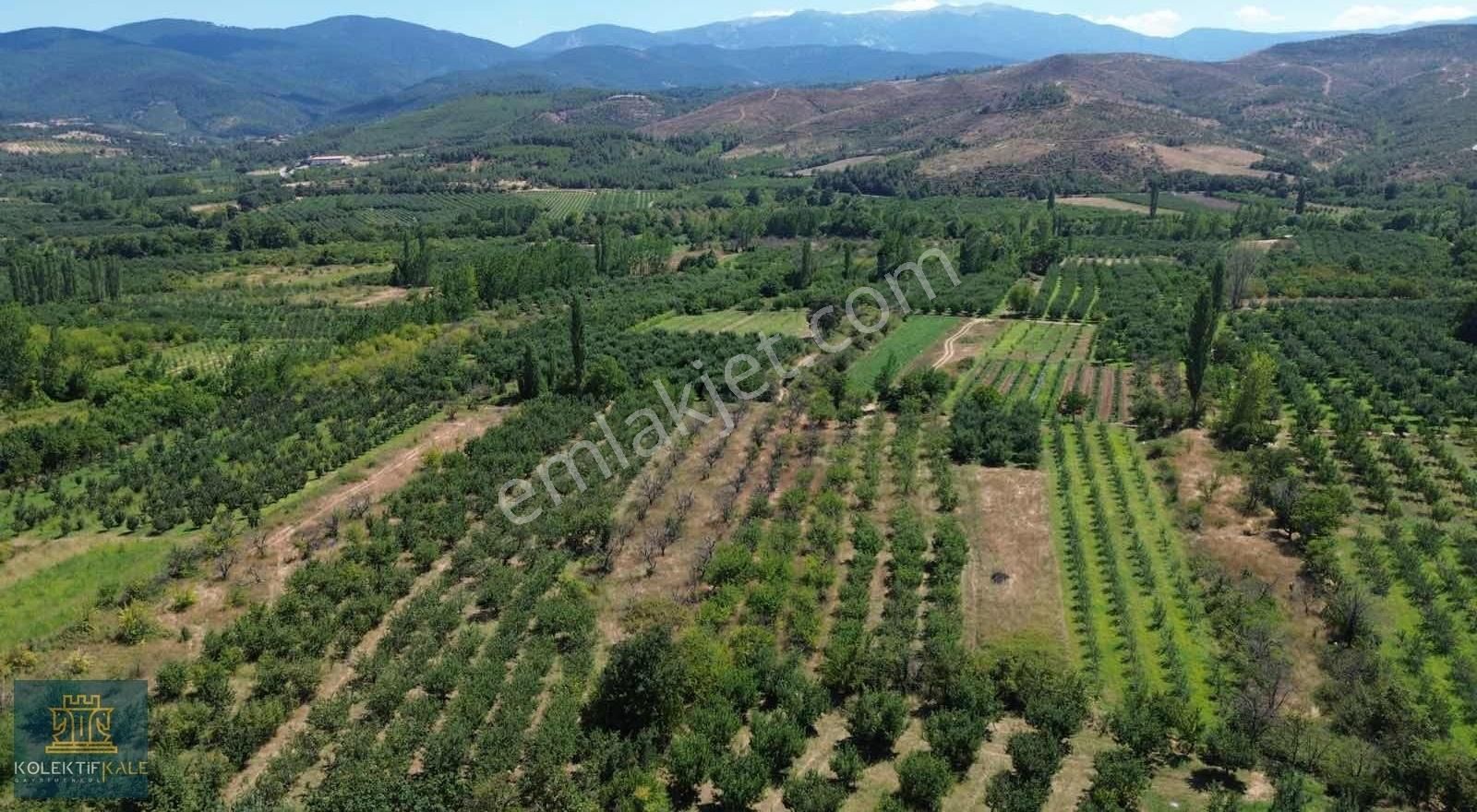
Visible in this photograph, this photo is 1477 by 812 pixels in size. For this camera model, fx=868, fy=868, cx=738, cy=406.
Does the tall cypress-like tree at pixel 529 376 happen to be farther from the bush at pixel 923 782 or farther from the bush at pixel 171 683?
the bush at pixel 923 782

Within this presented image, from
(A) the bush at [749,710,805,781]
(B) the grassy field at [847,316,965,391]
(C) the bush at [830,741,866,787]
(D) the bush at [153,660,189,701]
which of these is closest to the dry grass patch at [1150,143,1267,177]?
(B) the grassy field at [847,316,965,391]

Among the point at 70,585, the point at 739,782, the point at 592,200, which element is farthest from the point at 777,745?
the point at 592,200

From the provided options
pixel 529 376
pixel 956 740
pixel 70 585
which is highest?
pixel 529 376

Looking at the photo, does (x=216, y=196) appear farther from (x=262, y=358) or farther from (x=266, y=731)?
(x=266, y=731)

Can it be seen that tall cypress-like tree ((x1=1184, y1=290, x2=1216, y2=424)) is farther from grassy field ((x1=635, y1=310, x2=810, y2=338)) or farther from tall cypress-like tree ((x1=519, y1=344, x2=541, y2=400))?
tall cypress-like tree ((x1=519, y1=344, x2=541, y2=400))

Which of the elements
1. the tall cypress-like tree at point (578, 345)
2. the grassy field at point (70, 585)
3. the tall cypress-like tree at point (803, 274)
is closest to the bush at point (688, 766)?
the grassy field at point (70, 585)

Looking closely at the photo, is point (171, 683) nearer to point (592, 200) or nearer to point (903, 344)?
point (903, 344)

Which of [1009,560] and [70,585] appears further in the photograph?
[1009,560]
